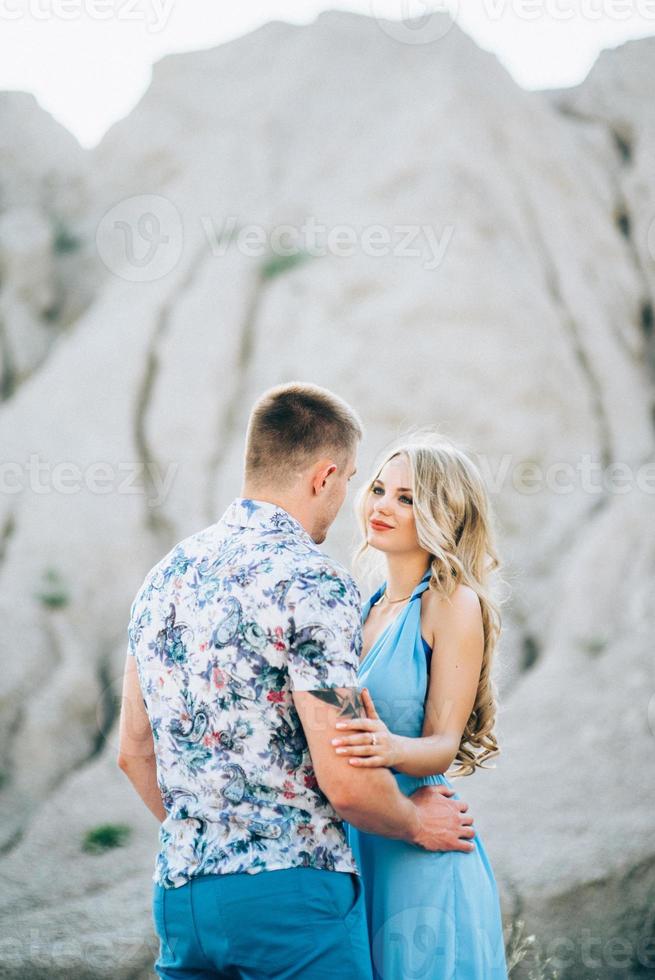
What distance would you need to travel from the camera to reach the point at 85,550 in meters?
8.33

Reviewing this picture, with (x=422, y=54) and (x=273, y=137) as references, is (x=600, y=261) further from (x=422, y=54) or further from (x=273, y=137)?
(x=273, y=137)

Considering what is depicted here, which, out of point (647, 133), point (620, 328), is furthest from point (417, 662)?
point (647, 133)

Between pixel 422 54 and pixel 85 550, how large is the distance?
21.8ft

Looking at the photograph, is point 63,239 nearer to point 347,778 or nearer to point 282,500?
point 282,500

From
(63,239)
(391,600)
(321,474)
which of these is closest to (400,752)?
(321,474)

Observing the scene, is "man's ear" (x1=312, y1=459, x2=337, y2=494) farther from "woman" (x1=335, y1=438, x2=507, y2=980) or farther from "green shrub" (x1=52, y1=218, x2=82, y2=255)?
"green shrub" (x1=52, y1=218, x2=82, y2=255)

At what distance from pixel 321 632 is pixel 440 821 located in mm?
913

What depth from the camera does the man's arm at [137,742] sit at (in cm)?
276

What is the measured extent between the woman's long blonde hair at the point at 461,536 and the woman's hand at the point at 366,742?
2.57 feet

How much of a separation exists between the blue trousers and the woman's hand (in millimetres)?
292

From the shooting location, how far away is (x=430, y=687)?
2.98 metres

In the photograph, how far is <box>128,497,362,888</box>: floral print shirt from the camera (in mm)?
2283

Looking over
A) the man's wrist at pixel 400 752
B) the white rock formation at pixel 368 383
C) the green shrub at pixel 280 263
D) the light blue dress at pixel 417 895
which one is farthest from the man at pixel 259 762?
the green shrub at pixel 280 263

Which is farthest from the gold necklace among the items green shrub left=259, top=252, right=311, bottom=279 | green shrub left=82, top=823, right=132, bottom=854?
green shrub left=259, top=252, right=311, bottom=279
